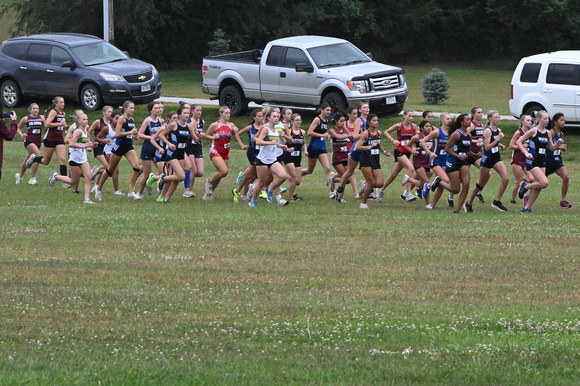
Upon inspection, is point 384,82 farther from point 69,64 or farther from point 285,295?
point 285,295

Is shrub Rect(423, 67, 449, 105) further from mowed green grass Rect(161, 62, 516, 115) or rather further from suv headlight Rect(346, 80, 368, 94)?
suv headlight Rect(346, 80, 368, 94)

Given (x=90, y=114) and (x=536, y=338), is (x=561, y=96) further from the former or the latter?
(x=536, y=338)

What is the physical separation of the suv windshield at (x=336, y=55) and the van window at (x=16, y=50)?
904 centimetres

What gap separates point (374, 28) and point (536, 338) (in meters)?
44.7

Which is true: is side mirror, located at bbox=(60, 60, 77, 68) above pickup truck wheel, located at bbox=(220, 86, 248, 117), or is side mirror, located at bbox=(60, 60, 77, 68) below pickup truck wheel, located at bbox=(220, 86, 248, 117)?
above

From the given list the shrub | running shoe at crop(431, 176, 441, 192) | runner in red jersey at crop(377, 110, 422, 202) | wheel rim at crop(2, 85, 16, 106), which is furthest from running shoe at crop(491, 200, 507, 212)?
the shrub

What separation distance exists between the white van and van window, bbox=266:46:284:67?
631 centimetres

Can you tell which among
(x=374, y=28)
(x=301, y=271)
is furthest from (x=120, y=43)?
(x=301, y=271)

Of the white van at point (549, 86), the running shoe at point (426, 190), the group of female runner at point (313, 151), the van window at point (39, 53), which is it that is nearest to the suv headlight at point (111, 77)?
the van window at point (39, 53)

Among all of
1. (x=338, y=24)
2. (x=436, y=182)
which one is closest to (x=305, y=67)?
(x=436, y=182)

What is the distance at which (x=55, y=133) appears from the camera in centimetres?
1864

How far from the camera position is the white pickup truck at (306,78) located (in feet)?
84.7

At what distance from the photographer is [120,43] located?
4634 centimetres

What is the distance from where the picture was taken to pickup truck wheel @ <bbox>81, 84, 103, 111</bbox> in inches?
1119
